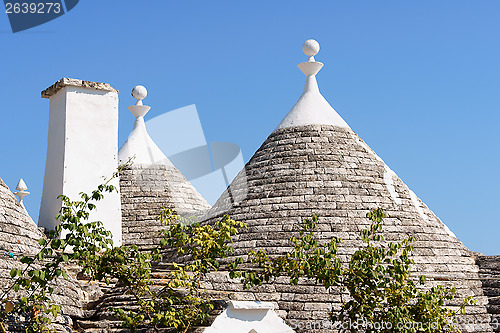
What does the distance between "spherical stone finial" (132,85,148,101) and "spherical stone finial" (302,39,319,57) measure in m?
4.20

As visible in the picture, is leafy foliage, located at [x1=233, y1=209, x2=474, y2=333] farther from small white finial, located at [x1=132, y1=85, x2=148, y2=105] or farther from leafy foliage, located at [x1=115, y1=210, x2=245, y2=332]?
small white finial, located at [x1=132, y1=85, x2=148, y2=105]

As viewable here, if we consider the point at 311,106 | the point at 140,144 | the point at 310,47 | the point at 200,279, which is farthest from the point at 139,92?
the point at 200,279

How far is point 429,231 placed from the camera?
13758mm

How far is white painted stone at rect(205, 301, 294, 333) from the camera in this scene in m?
10.3

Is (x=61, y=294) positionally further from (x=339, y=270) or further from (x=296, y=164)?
(x=296, y=164)

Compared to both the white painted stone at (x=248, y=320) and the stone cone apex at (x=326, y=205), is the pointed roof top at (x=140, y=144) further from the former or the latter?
the white painted stone at (x=248, y=320)

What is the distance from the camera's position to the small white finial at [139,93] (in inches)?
715

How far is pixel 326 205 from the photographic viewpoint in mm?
13461

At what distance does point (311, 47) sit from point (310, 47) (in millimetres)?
19

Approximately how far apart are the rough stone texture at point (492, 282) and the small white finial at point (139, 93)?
8.08 m

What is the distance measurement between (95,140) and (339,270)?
16.7 feet

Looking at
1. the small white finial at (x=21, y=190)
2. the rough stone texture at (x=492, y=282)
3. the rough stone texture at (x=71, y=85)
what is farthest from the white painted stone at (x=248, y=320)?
the small white finial at (x=21, y=190)

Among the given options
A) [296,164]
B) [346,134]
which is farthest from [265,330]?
[346,134]

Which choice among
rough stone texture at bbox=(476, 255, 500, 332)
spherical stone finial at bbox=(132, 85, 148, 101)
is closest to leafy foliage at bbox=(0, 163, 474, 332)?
rough stone texture at bbox=(476, 255, 500, 332)
